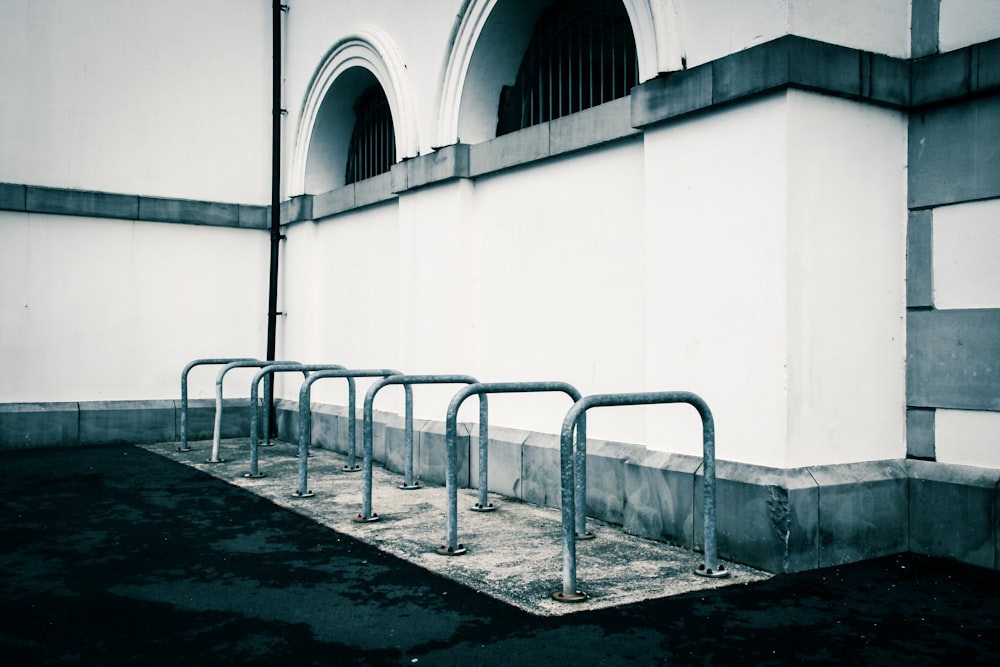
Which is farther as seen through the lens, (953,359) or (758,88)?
(953,359)

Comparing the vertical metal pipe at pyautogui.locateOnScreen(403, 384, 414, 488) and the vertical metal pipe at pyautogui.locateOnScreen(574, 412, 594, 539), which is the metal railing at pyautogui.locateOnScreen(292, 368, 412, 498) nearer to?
the vertical metal pipe at pyautogui.locateOnScreen(403, 384, 414, 488)

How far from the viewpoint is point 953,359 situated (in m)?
5.09

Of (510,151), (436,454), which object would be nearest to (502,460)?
(436,454)

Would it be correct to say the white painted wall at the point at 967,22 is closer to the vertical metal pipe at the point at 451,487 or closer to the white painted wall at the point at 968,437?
the white painted wall at the point at 968,437

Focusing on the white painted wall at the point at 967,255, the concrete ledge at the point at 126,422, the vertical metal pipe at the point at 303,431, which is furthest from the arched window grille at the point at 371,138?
the white painted wall at the point at 967,255

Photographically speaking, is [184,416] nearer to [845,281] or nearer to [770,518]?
[770,518]

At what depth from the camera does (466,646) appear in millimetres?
3615

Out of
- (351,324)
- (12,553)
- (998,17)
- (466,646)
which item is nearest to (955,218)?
(998,17)

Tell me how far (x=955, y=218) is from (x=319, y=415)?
7058 millimetres

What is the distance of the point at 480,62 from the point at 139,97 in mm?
5120

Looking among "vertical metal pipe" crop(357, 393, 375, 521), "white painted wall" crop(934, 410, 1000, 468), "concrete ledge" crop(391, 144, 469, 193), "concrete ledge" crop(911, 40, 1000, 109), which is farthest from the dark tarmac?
"concrete ledge" crop(391, 144, 469, 193)

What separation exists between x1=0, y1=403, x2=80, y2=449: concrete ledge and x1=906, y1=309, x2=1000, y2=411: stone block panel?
28.6 feet

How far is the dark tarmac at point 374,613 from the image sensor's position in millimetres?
3535

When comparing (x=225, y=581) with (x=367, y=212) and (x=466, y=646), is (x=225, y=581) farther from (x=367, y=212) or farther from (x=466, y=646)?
(x=367, y=212)
